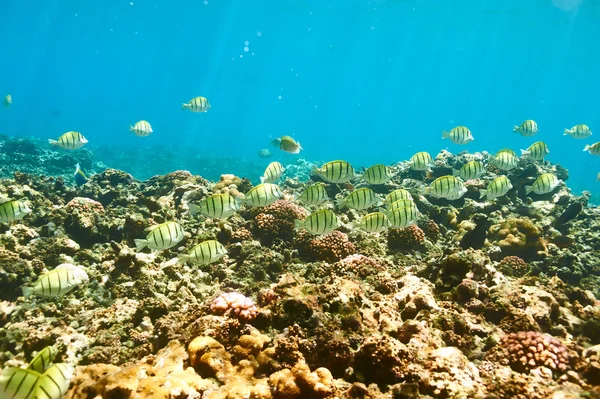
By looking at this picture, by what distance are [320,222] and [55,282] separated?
141 inches

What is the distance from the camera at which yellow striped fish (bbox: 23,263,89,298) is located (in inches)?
174

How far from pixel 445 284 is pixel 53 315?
21.1ft

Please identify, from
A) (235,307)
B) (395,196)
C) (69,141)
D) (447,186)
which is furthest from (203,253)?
(69,141)

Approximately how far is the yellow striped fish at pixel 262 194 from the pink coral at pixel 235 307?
1.80 metres

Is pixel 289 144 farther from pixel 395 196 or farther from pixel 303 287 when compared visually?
pixel 303 287

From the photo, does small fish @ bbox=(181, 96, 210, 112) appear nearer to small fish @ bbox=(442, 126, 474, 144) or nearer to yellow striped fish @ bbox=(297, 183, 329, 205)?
yellow striped fish @ bbox=(297, 183, 329, 205)

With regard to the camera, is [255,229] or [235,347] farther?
[255,229]

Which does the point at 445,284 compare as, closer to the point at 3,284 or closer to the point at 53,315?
the point at 53,315

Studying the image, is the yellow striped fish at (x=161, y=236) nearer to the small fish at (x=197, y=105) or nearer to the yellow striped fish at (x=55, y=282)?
the yellow striped fish at (x=55, y=282)

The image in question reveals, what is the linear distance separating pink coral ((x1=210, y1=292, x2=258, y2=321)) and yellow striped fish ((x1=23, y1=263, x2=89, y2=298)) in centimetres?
181

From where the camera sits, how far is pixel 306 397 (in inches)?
124

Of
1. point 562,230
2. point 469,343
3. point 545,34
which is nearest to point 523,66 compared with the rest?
point 545,34

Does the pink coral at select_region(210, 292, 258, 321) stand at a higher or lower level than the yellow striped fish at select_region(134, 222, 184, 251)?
lower

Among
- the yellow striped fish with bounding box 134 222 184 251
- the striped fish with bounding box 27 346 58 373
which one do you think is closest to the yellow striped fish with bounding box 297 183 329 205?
the yellow striped fish with bounding box 134 222 184 251
